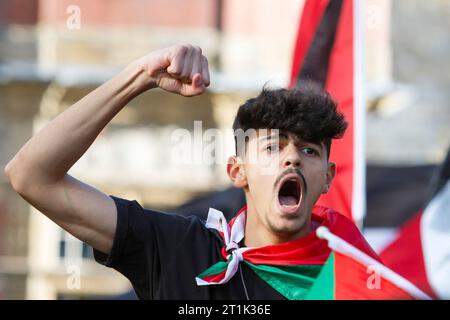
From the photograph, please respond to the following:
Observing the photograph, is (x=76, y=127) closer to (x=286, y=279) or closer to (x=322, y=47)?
(x=286, y=279)

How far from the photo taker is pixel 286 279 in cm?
272

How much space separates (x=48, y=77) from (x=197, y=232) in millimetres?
10667

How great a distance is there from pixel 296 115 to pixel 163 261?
0.47m

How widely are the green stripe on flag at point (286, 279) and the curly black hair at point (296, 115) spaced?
311mm

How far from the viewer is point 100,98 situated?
260 cm

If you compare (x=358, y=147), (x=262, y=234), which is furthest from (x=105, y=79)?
(x=262, y=234)

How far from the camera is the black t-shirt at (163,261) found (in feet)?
8.75

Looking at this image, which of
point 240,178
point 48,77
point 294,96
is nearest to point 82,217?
point 240,178

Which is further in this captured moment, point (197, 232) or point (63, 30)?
point (63, 30)

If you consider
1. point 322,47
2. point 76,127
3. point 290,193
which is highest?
point 322,47

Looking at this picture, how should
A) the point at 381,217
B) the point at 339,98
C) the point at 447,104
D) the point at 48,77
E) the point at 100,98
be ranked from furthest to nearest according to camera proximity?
the point at 447,104
the point at 48,77
the point at 381,217
the point at 339,98
the point at 100,98

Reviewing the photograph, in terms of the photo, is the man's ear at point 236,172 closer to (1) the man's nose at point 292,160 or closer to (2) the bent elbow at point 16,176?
(1) the man's nose at point 292,160

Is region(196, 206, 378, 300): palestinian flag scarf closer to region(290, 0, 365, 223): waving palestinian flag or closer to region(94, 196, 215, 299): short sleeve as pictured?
region(94, 196, 215, 299): short sleeve
